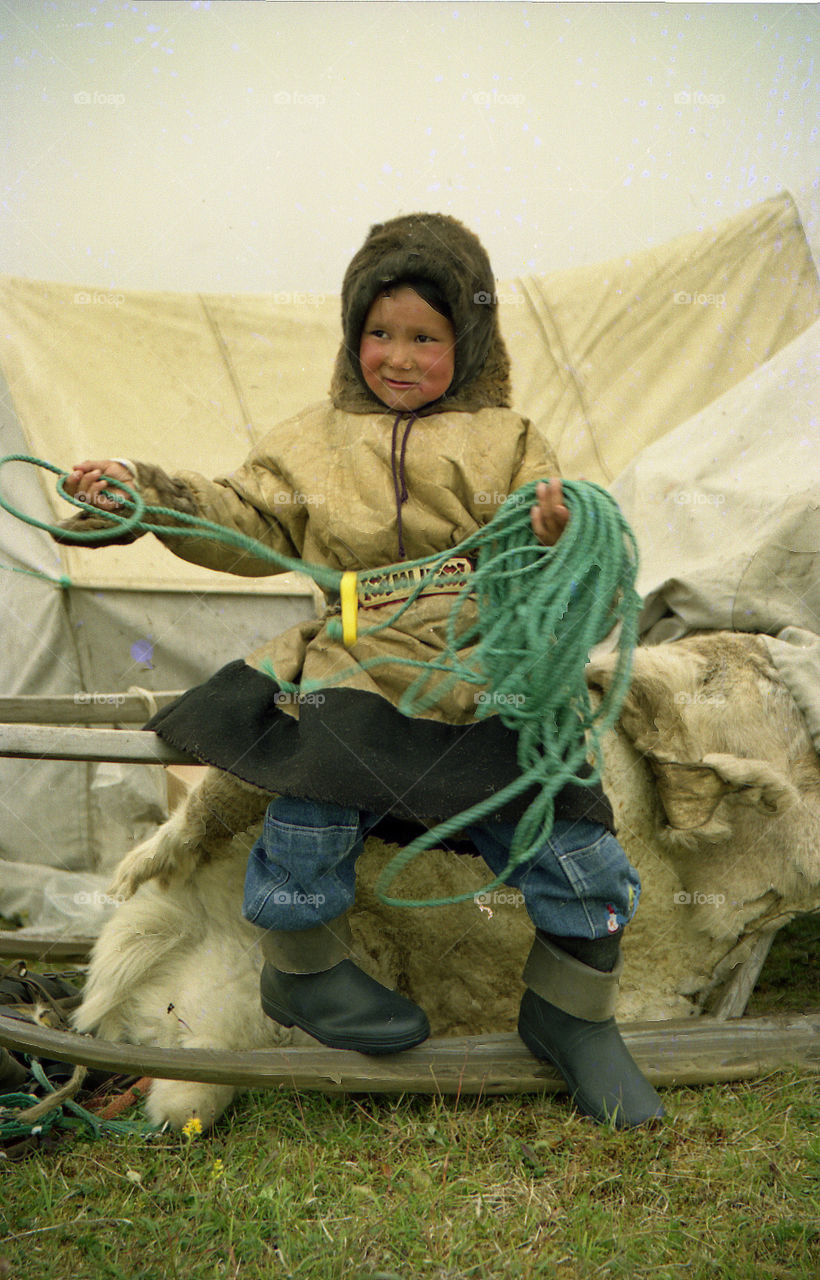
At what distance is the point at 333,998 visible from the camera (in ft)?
4.74

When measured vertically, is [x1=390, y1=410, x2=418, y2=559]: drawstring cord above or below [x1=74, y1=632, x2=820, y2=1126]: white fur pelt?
above

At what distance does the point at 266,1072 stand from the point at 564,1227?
466 millimetres

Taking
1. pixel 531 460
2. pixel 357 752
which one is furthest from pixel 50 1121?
pixel 531 460

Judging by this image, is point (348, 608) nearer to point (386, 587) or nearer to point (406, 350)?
point (386, 587)

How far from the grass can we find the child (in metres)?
0.11

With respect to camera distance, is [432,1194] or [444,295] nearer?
[432,1194]

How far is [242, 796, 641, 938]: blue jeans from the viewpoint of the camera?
1.40 meters

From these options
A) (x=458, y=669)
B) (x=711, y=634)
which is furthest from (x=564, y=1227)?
(x=711, y=634)

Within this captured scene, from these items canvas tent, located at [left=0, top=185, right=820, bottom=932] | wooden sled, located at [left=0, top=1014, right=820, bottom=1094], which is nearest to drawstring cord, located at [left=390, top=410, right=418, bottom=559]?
wooden sled, located at [left=0, top=1014, right=820, bottom=1094]

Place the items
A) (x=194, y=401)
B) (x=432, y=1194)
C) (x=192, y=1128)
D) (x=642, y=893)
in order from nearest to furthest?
(x=432, y=1194)
(x=192, y=1128)
(x=642, y=893)
(x=194, y=401)

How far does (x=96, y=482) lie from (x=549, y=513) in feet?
2.15

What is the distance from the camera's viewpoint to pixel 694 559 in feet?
6.93

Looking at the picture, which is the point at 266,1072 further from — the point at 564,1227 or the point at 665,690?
the point at 665,690

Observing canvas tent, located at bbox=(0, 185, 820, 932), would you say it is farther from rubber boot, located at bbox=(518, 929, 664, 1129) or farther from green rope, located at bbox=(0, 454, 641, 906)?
rubber boot, located at bbox=(518, 929, 664, 1129)
